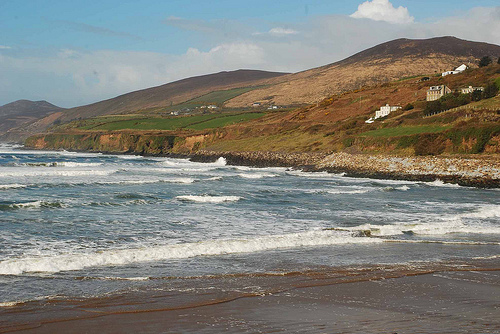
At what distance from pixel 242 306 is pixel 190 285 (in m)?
2.01

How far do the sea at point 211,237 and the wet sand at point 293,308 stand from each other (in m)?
0.31

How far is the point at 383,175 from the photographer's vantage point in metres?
50.1

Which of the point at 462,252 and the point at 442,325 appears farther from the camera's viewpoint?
the point at 462,252

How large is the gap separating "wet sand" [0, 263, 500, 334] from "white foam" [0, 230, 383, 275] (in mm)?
3190

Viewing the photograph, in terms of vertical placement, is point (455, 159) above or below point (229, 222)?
above

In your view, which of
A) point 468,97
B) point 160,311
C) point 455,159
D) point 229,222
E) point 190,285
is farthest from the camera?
point 468,97

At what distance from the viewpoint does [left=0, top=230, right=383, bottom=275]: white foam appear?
1395 cm

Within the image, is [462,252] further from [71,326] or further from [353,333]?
[71,326]

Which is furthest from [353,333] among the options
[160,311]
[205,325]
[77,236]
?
[77,236]

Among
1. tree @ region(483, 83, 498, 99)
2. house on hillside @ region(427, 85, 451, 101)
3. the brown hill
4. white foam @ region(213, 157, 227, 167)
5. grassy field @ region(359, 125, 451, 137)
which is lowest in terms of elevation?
white foam @ region(213, 157, 227, 167)

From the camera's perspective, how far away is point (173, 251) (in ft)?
53.7

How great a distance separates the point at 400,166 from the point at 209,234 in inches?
1357

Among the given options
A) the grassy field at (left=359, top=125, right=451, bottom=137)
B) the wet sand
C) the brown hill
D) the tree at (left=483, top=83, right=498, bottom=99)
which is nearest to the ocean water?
the wet sand

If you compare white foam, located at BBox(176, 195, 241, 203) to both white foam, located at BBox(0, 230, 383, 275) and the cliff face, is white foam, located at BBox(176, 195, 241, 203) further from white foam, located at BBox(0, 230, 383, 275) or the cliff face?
the cliff face
